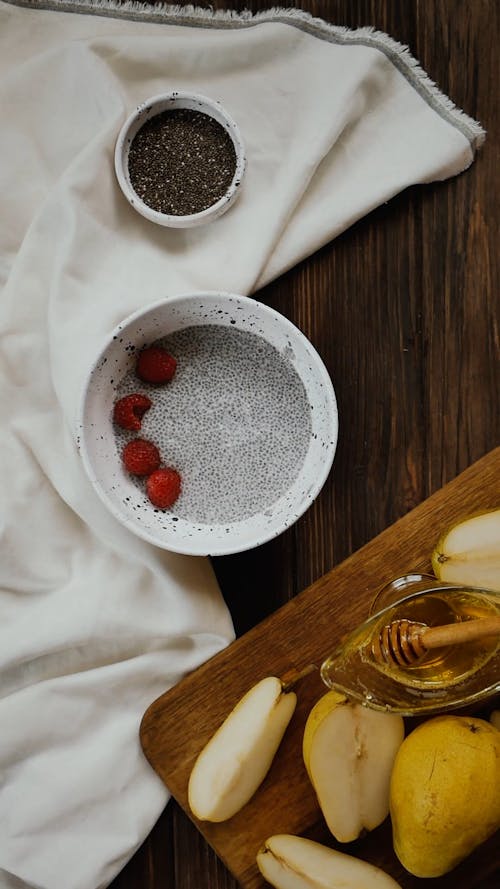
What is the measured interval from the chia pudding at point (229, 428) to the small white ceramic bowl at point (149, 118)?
126 millimetres

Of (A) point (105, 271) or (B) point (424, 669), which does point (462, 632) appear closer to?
(B) point (424, 669)

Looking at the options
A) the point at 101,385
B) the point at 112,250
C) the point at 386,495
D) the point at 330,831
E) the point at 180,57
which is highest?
the point at 180,57

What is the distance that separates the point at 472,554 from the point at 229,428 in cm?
31

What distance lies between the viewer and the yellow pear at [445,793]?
2.74 feet

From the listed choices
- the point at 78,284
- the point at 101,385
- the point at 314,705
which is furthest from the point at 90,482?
the point at 314,705

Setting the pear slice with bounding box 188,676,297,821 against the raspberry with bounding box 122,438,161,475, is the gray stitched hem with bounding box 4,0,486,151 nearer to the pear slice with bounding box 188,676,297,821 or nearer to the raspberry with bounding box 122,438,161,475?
the raspberry with bounding box 122,438,161,475

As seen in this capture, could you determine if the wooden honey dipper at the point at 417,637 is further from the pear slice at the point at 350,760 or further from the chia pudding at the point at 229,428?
the chia pudding at the point at 229,428

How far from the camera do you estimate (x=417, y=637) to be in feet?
2.81

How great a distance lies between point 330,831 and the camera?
958mm

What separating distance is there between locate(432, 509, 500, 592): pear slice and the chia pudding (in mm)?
206

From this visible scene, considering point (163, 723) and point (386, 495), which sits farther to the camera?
point (386, 495)

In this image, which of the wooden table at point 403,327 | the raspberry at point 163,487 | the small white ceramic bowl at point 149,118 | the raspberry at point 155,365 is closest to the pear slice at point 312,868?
the wooden table at point 403,327

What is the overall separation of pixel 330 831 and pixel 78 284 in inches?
25.8

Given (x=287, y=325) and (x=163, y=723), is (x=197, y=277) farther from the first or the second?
(x=163, y=723)
